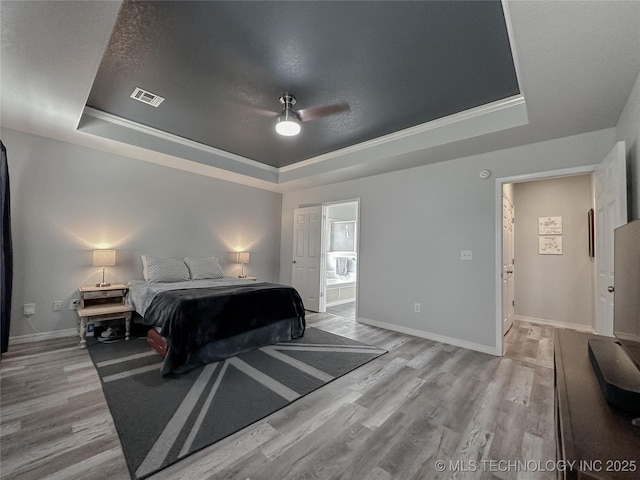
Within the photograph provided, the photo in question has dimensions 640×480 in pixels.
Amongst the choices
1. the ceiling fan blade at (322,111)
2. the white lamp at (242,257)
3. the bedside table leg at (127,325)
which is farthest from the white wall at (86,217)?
the ceiling fan blade at (322,111)

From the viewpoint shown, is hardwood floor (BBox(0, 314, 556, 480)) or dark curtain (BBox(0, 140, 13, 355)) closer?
hardwood floor (BBox(0, 314, 556, 480))

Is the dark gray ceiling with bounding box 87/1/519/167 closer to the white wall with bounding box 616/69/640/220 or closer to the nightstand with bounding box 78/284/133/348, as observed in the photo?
the white wall with bounding box 616/69/640/220

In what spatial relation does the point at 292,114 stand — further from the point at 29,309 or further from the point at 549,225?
the point at 549,225

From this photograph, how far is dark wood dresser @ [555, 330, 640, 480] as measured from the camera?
0.69 m

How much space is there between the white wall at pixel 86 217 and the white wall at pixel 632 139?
5.14m

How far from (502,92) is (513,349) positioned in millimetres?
2950

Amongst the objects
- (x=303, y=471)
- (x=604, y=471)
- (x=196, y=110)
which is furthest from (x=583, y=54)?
(x=196, y=110)

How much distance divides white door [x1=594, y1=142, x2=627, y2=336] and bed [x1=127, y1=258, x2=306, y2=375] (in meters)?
3.09

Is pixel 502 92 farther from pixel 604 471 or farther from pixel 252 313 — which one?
pixel 252 313

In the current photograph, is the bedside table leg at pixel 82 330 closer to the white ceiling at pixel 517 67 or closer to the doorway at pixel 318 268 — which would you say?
the white ceiling at pixel 517 67

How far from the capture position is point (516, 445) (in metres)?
1.66

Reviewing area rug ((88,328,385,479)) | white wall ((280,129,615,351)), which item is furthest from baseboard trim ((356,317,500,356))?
area rug ((88,328,385,479))

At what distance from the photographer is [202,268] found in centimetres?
423

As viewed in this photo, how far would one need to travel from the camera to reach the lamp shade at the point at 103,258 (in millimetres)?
3371
